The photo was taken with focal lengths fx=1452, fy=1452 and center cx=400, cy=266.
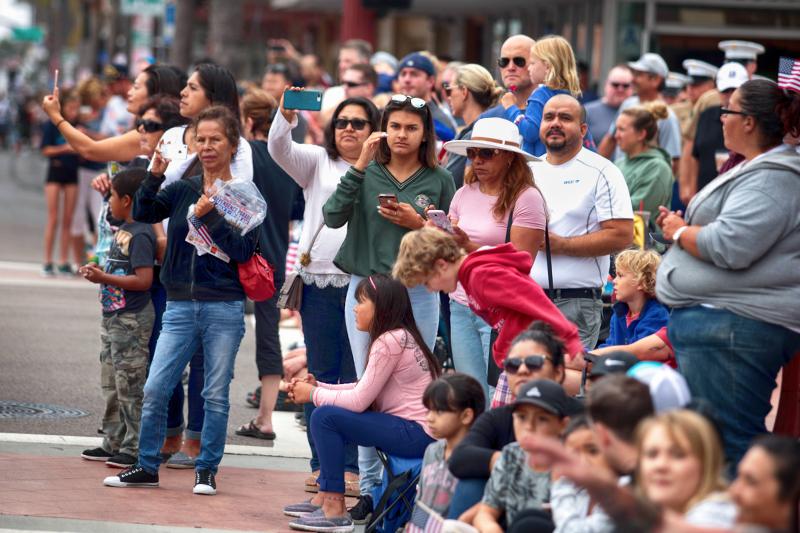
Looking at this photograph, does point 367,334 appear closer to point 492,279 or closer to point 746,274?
point 492,279

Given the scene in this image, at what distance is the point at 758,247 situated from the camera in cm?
535

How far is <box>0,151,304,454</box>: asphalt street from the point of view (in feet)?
29.6

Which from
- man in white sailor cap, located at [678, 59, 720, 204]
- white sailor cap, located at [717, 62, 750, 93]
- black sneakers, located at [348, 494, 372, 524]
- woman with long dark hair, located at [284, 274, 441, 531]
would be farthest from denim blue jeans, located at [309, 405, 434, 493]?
man in white sailor cap, located at [678, 59, 720, 204]

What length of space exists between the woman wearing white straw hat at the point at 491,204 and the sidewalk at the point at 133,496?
1283 millimetres

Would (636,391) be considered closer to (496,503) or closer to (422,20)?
(496,503)

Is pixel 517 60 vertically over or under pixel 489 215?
over

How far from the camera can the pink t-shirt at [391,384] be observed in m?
6.64

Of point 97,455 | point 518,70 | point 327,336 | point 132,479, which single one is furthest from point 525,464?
point 518,70

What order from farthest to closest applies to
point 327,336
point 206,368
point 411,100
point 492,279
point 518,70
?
1. point 518,70
2. point 327,336
3. point 206,368
4. point 411,100
5. point 492,279

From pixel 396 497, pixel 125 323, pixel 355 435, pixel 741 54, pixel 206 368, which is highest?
pixel 741 54

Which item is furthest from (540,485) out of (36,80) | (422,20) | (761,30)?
(36,80)

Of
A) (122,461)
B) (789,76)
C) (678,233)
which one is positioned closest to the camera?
(678,233)

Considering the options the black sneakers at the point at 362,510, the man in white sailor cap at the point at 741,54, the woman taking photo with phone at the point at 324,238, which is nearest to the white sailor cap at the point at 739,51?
the man in white sailor cap at the point at 741,54

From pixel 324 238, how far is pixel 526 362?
83.7 inches
